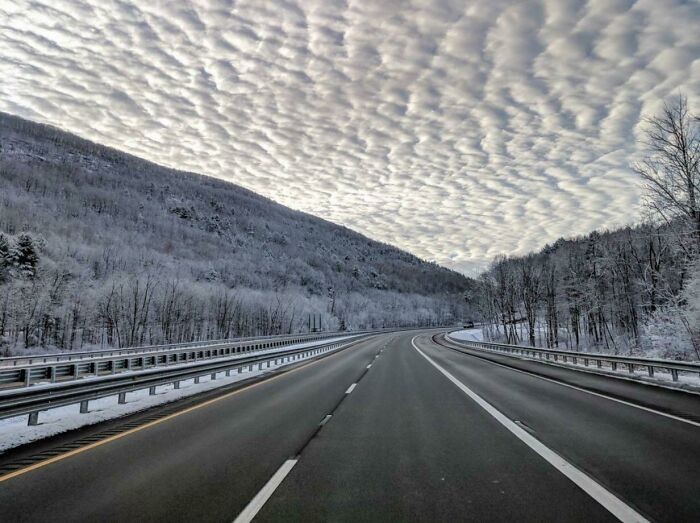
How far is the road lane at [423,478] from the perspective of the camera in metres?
4.37

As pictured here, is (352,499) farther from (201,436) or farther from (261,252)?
(261,252)

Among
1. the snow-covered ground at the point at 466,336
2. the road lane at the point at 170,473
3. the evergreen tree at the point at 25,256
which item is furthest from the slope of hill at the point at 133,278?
the road lane at the point at 170,473

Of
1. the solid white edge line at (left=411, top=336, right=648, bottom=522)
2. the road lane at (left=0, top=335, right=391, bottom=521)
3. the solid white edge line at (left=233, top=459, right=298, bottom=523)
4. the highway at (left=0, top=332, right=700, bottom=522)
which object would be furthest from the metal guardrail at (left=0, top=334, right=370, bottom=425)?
the solid white edge line at (left=411, top=336, right=648, bottom=522)

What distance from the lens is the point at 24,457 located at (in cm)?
677

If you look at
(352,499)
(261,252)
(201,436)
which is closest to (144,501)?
(352,499)

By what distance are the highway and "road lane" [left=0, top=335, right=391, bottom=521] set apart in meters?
0.03

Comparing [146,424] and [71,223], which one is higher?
[71,223]

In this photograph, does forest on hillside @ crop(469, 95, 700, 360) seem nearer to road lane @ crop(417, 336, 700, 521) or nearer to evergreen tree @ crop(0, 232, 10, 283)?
road lane @ crop(417, 336, 700, 521)

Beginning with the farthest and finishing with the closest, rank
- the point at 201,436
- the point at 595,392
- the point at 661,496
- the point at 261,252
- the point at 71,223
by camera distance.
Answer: the point at 261,252, the point at 71,223, the point at 595,392, the point at 201,436, the point at 661,496

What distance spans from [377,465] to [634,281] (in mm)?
35777

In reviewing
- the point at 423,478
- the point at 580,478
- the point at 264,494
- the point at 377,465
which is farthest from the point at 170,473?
the point at 580,478

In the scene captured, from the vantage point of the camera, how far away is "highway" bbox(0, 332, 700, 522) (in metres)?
4.48

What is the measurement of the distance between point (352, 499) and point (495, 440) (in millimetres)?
3613

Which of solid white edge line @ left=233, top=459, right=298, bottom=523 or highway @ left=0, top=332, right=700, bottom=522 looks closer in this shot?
solid white edge line @ left=233, top=459, right=298, bottom=523
